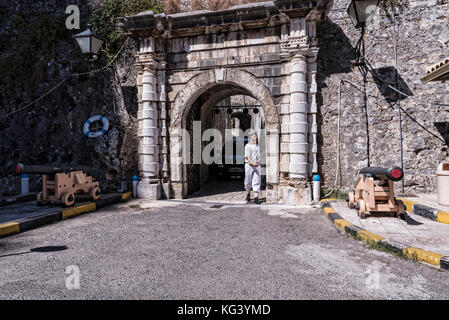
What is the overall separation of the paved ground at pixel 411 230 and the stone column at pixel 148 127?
5.25m

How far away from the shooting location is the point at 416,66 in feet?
24.8

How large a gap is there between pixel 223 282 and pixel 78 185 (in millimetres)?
5635

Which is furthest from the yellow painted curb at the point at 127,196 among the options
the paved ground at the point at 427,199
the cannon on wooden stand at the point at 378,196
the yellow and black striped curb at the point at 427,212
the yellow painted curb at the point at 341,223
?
the paved ground at the point at 427,199

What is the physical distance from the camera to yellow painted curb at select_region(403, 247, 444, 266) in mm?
3392

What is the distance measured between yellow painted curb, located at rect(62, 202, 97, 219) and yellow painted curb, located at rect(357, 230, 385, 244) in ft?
19.2

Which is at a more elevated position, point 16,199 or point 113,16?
point 113,16

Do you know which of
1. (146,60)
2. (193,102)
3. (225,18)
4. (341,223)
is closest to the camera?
(341,223)

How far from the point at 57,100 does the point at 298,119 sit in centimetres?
801

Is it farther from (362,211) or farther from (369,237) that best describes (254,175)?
(369,237)

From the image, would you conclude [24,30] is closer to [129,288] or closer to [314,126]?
[314,126]

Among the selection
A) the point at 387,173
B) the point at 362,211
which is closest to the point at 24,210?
the point at 362,211

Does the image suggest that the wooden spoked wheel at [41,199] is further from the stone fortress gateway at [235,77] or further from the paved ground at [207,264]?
the stone fortress gateway at [235,77]

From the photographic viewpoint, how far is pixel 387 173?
15.8 ft
